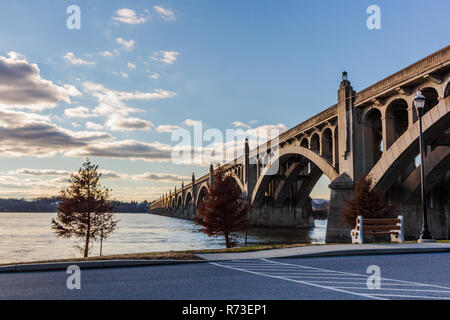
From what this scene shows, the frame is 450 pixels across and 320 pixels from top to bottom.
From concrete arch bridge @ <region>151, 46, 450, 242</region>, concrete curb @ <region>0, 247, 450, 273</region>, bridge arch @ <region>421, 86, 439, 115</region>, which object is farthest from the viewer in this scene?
bridge arch @ <region>421, 86, 439, 115</region>

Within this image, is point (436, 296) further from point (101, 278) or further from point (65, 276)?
point (65, 276)

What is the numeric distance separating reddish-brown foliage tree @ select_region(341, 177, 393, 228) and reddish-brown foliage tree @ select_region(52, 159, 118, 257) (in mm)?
20476

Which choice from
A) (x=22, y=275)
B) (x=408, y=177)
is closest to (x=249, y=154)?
(x=408, y=177)

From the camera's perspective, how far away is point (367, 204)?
30188mm

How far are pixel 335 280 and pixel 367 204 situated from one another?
2365 cm

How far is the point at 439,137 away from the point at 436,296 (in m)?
27.4

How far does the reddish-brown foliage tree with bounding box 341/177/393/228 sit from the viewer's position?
30047mm

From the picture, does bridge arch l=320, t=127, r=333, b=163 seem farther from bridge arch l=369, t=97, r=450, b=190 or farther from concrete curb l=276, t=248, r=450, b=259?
concrete curb l=276, t=248, r=450, b=259

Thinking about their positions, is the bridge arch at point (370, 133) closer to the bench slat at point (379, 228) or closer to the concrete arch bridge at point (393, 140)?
the concrete arch bridge at point (393, 140)

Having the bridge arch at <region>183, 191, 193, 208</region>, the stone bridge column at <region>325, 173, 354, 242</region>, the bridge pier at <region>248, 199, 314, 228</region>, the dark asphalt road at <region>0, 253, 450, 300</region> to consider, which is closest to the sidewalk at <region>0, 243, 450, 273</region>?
the dark asphalt road at <region>0, 253, 450, 300</region>

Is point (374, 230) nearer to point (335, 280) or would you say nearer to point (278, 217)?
point (335, 280)

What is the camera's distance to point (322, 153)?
141 feet

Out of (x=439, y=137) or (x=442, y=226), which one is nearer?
(x=439, y=137)

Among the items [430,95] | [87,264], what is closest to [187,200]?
[430,95]
